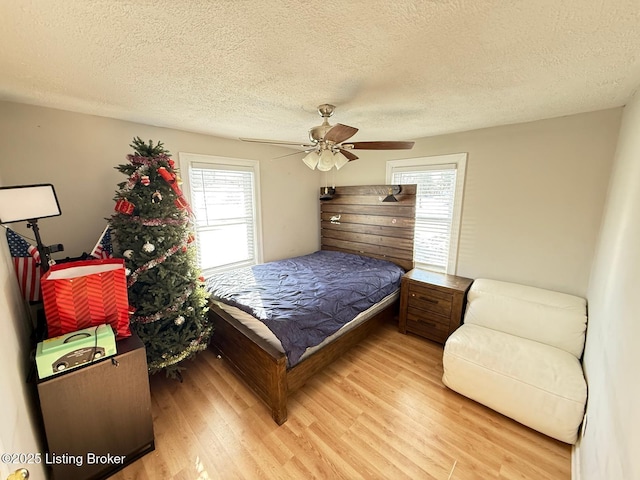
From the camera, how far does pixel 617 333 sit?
1213 millimetres

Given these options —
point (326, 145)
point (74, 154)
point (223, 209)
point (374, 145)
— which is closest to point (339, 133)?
point (326, 145)

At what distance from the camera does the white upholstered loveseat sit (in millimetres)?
1646

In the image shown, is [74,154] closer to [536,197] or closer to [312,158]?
[312,158]

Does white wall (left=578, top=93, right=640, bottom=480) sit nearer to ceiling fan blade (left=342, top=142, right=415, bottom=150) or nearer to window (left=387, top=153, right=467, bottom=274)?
window (left=387, top=153, right=467, bottom=274)

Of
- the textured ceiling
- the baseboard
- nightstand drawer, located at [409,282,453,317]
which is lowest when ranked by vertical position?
the baseboard

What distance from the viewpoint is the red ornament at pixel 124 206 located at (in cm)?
187

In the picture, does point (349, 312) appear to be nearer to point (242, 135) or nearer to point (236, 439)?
point (236, 439)

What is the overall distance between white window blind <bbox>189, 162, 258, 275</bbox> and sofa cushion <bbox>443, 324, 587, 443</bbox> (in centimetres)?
270

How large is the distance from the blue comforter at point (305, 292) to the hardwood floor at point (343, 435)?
528mm

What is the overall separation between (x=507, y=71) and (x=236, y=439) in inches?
114

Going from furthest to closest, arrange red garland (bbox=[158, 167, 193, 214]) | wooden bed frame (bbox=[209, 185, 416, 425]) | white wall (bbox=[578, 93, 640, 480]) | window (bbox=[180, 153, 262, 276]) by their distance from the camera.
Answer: window (bbox=[180, 153, 262, 276])
red garland (bbox=[158, 167, 193, 214])
wooden bed frame (bbox=[209, 185, 416, 425])
white wall (bbox=[578, 93, 640, 480])

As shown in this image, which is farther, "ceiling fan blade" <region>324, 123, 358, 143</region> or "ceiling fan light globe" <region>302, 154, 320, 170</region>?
"ceiling fan light globe" <region>302, 154, 320, 170</region>

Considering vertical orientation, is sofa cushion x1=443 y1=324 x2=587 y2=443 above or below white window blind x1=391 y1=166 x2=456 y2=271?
below

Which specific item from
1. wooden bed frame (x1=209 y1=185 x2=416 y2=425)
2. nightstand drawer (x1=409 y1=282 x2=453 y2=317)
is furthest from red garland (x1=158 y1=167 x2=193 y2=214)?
nightstand drawer (x1=409 y1=282 x2=453 y2=317)
